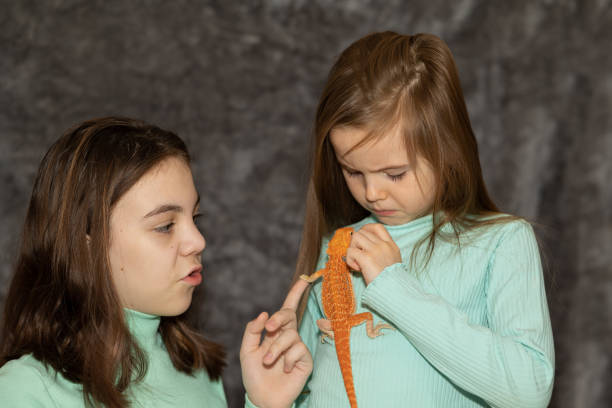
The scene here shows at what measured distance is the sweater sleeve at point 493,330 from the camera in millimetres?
1342

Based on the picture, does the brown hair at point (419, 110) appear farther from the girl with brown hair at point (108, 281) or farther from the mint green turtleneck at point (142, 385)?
the mint green turtleneck at point (142, 385)

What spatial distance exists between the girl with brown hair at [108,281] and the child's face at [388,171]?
354 millimetres

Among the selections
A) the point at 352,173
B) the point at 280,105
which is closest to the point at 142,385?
the point at 352,173

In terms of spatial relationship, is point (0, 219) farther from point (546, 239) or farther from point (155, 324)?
point (546, 239)

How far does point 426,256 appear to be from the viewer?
155 cm

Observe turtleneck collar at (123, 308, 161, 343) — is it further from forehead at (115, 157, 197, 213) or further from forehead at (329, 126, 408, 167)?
forehead at (329, 126, 408, 167)

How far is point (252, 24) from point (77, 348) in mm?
1693

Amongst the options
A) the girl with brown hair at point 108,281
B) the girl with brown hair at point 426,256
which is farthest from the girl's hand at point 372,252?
the girl with brown hair at point 108,281

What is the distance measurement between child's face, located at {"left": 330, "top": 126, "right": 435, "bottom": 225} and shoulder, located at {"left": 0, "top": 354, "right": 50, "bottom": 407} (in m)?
0.92

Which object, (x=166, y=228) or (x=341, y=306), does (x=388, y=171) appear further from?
(x=166, y=228)

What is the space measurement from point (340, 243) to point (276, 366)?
0.38 metres

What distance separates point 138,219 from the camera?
1574 mm

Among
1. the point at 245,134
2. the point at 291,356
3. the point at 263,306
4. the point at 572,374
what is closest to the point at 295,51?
the point at 245,134

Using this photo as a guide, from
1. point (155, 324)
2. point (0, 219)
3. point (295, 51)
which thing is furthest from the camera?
point (295, 51)
